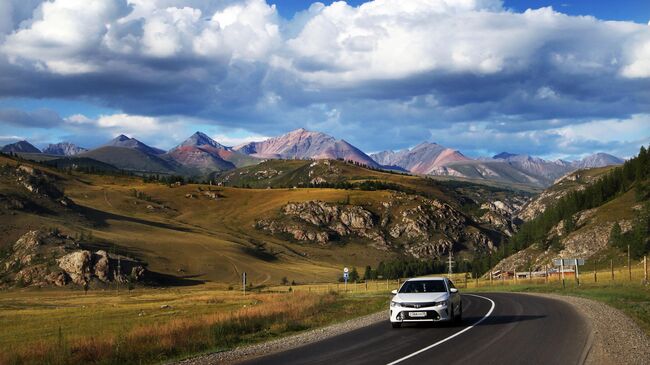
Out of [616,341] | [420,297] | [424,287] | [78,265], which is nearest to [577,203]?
[78,265]

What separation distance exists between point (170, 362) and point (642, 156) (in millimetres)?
166005

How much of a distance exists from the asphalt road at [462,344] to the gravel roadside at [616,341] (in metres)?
0.40

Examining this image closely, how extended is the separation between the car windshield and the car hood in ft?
2.38

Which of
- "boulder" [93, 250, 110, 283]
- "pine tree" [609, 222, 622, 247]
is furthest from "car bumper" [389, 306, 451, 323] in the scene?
"boulder" [93, 250, 110, 283]

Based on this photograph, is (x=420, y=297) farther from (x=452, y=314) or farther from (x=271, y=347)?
(x=271, y=347)

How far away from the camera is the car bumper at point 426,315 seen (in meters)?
24.4

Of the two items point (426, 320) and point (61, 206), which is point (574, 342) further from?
point (61, 206)

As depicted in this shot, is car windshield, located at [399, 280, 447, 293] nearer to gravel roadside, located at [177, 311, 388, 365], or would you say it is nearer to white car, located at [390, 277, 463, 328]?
white car, located at [390, 277, 463, 328]

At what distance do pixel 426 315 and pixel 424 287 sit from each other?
2135mm

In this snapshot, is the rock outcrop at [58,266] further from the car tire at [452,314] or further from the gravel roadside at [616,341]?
the gravel roadside at [616,341]

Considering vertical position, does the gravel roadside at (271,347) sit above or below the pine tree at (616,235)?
below

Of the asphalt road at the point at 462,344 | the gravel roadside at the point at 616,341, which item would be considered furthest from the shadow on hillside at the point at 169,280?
the gravel roadside at the point at 616,341

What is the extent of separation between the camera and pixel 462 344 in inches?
770

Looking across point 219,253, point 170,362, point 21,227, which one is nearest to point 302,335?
point 170,362
